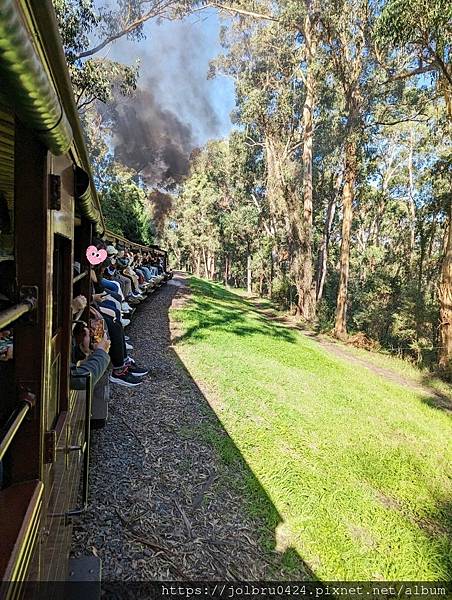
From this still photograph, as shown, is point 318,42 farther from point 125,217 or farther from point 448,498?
point 448,498

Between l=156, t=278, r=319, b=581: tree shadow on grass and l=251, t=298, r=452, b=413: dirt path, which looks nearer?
l=156, t=278, r=319, b=581: tree shadow on grass

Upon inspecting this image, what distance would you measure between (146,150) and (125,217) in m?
34.9

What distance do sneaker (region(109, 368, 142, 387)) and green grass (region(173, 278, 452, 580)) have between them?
Result: 930 millimetres

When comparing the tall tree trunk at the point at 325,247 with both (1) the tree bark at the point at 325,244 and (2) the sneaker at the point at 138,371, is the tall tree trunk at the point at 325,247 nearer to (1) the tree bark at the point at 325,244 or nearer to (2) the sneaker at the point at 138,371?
(1) the tree bark at the point at 325,244

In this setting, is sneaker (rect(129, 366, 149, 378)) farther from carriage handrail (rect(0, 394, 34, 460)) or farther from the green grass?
carriage handrail (rect(0, 394, 34, 460))

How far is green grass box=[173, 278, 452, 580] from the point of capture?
317 centimetres

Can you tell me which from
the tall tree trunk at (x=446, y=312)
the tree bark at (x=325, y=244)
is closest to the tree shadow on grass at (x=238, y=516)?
the tall tree trunk at (x=446, y=312)

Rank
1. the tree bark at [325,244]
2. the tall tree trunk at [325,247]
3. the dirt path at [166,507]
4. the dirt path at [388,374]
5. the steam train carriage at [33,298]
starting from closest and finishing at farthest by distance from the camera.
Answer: the steam train carriage at [33,298] < the dirt path at [166,507] < the dirt path at [388,374] < the tree bark at [325,244] < the tall tree trunk at [325,247]

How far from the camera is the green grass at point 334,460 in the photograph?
3.17 m

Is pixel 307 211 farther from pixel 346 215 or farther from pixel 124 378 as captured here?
pixel 124 378

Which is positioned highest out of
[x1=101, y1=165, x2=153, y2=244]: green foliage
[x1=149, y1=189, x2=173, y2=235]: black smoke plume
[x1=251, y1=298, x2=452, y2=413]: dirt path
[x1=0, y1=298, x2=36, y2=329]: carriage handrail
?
[x1=149, y1=189, x2=173, y2=235]: black smoke plume

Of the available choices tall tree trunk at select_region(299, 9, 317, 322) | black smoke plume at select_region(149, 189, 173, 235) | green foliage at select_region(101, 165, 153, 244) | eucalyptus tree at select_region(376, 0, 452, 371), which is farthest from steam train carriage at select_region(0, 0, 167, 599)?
black smoke plume at select_region(149, 189, 173, 235)

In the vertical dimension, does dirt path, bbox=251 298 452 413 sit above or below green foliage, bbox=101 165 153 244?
below

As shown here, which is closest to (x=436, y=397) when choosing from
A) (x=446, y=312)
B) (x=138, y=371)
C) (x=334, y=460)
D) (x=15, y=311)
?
(x=446, y=312)
